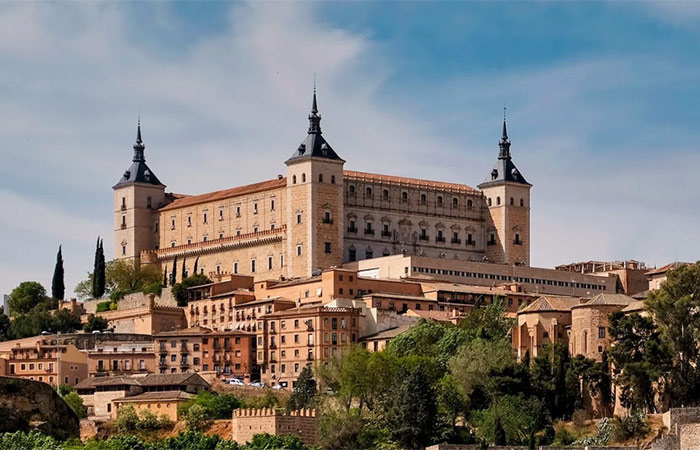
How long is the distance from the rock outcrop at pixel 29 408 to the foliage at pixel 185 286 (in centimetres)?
4050

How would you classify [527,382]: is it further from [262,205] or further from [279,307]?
[262,205]

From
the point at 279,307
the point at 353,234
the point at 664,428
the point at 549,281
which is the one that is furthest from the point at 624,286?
the point at 664,428

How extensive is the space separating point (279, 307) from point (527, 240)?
74.9 ft

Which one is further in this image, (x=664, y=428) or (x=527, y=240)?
(x=527, y=240)

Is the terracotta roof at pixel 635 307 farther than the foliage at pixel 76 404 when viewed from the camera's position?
No

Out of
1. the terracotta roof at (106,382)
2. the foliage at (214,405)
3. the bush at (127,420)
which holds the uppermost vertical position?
the terracotta roof at (106,382)

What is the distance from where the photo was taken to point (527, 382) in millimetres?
78250

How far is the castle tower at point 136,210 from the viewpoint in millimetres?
123062

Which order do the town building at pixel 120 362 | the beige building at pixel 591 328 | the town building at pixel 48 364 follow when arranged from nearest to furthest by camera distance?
the beige building at pixel 591 328
the town building at pixel 48 364
the town building at pixel 120 362

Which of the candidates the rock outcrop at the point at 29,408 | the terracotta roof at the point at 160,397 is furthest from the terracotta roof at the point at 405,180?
the rock outcrop at the point at 29,408

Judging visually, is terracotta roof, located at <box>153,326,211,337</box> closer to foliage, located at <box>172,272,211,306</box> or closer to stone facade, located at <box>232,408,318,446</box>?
foliage, located at <box>172,272,211,306</box>

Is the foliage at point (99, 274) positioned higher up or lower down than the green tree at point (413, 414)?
higher up

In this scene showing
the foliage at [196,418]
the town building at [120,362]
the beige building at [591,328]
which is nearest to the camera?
the beige building at [591,328]

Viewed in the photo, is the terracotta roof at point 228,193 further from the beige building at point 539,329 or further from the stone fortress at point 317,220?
the beige building at point 539,329
